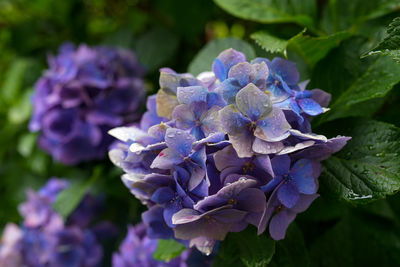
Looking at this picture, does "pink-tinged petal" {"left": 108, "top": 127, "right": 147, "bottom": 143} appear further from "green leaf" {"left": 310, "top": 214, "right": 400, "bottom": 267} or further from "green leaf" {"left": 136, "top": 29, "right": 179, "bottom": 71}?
"green leaf" {"left": 136, "top": 29, "right": 179, "bottom": 71}

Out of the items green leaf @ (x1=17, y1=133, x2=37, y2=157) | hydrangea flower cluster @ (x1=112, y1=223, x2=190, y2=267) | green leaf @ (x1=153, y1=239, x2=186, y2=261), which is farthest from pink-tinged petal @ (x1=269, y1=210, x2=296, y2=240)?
green leaf @ (x1=17, y1=133, x2=37, y2=157)

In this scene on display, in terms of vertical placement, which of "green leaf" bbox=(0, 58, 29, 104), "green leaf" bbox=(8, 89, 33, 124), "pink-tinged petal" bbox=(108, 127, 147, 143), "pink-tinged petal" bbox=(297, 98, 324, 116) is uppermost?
"pink-tinged petal" bbox=(297, 98, 324, 116)

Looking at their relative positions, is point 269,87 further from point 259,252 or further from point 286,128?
point 259,252

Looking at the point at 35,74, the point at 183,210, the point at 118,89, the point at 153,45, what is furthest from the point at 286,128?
the point at 35,74

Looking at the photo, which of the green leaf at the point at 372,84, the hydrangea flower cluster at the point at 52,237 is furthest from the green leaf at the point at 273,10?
the hydrangea flower cluster at the point at 52,237

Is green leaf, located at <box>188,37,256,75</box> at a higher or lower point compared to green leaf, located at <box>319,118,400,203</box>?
higher

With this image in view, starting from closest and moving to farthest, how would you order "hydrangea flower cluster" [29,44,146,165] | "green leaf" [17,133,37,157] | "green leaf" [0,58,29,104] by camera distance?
"hydrangea flower cluster" [29,44,146,165] < "green leaf" [17,133,37,157] < "green leaf" [0,58,29,104]

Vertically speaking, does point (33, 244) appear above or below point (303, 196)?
below

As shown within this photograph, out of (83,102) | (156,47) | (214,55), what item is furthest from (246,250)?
(156,47)
